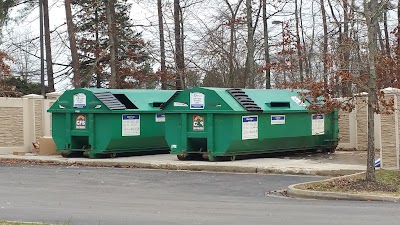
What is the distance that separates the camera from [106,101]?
21406mm

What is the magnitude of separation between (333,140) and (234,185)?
856 cm

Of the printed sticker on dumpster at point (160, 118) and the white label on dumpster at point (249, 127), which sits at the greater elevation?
the printed sticker on dumpster at point (160, 118)

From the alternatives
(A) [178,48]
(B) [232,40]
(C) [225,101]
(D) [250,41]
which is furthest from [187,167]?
(A) [178,48]

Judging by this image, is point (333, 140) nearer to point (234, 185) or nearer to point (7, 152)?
point (234, 185)

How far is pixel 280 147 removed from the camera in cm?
2095

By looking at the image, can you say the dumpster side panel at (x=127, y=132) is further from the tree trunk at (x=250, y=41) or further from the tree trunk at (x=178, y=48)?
the tree trunk at (x=178, y=48)

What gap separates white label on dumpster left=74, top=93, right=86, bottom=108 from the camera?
856 inches

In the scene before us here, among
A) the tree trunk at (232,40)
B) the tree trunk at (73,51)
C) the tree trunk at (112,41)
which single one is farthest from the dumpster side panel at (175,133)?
the tree trunk at (232,40)

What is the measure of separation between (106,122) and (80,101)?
1218mm

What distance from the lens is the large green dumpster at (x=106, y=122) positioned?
70.0 feet

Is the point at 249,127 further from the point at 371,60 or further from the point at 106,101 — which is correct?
the point at 371,60

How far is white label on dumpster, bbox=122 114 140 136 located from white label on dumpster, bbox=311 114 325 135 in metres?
5.52

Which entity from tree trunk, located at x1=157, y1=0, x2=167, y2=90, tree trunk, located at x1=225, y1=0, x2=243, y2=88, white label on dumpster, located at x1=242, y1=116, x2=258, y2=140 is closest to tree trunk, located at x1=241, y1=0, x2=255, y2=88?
tree trunk, located at x1=225, y1=0, x2=243, y2=88

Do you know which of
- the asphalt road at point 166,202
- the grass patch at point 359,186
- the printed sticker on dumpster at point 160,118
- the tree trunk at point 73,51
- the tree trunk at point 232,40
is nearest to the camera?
the asphalt road at point 166,202
